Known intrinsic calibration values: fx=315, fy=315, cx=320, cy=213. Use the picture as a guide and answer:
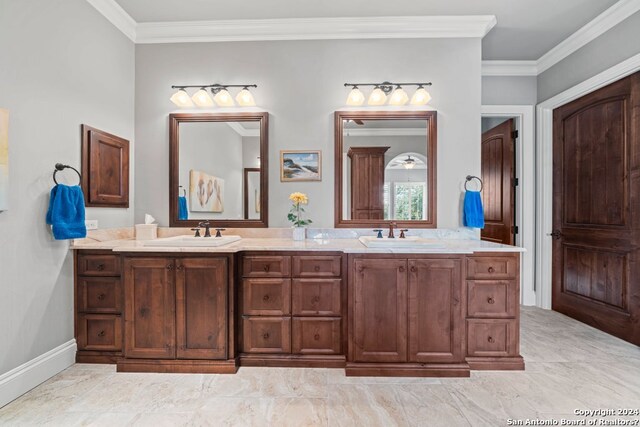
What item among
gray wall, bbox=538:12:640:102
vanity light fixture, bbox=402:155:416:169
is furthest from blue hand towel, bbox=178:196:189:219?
gray wall, bbox=538:12:640:102

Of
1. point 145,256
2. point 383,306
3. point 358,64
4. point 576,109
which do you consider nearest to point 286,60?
point 358,64

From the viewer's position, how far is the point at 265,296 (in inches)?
90.3

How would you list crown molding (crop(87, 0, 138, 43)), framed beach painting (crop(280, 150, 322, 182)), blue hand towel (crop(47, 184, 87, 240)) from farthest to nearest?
1. framed beach painting (crop(280, 150, 322, 182))
2. crown molding (crop(87, 0, 138, 43))
3. blue hand towel (crop(47, 184, 87, 240))

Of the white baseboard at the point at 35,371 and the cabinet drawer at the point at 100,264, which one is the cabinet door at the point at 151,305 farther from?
the white baseboard at the point at 35,371

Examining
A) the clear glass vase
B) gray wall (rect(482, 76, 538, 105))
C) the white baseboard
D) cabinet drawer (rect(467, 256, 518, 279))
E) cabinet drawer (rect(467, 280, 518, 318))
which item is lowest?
the white baseboard

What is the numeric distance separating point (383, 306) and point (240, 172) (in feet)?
5.54

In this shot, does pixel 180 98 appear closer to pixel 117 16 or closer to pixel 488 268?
pixel 117 16

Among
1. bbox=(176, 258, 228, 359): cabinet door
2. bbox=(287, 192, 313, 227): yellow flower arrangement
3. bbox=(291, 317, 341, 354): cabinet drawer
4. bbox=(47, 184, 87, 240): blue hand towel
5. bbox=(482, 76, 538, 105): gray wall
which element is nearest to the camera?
bbox=(47, 184, 87, 240): blue hand towel

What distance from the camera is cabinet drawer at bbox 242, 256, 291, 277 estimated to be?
7.52 feet

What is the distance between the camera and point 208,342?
2209mm

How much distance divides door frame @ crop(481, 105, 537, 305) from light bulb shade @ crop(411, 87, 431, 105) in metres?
1.24

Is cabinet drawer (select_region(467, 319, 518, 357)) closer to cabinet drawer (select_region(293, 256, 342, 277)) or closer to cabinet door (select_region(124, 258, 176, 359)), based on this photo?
cabinet drawer (select_region(293, 256, 342, 277))

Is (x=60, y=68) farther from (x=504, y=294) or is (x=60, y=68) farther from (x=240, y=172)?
(x=504, y=294)

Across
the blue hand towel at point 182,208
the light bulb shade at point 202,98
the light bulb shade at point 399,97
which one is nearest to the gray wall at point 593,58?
the light bulb shade at point 399,97
